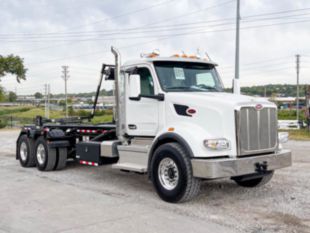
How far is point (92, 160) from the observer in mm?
9008

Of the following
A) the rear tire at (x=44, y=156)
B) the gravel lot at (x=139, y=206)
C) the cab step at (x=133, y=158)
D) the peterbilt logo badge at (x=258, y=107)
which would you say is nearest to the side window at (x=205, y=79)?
the peterbilt logo badge at (x=258, y=107)

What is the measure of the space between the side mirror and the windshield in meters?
0.44

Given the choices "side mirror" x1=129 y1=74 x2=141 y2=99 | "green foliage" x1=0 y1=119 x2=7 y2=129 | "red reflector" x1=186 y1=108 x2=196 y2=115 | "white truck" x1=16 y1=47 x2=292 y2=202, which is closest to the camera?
"white truck" x1=16 y1=47 x2=292 y2=202

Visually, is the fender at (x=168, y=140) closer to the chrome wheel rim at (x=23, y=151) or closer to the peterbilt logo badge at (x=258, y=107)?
the peterbilt logo badge at (x=258, y=107)

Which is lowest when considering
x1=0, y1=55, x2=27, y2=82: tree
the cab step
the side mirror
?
the cab step

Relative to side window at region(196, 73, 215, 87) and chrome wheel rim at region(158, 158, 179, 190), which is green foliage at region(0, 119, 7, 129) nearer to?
side window at region(196, 73, 215, 87)

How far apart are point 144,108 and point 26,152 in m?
5.32

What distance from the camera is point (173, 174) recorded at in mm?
6984

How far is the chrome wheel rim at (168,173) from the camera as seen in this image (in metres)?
6.91

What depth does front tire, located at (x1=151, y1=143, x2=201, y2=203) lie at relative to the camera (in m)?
6.58

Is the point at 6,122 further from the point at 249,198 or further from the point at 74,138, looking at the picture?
the point at 249,198

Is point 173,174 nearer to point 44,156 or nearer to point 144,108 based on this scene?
point 144,108

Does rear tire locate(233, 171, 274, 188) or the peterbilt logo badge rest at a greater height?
the peterbilt logo badge

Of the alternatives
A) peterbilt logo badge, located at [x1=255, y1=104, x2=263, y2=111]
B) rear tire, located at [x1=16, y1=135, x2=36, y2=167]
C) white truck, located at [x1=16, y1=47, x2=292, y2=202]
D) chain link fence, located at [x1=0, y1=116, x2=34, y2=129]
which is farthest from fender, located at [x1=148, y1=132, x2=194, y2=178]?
chain link fence, located at [x1=0, y1=116, x2=34, y2=129]
